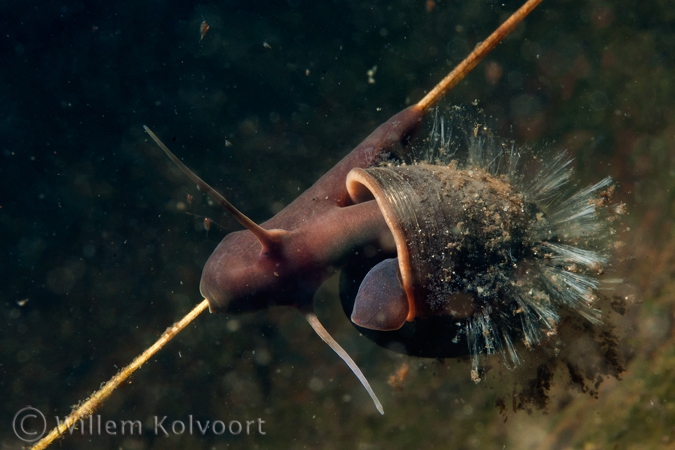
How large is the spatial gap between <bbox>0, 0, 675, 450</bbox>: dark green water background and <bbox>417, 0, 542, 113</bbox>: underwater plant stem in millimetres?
201

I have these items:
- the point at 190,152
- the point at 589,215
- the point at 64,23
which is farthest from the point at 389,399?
the point at 64,23

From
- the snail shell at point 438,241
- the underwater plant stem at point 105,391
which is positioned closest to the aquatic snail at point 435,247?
the snail shell at point 438,241

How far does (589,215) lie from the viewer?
310 cm

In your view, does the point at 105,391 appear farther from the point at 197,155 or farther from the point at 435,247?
the point at 435,247

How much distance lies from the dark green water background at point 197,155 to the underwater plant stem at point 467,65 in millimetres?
201

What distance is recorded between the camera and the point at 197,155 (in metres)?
3.89

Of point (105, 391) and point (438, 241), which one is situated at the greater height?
point (105, 391)

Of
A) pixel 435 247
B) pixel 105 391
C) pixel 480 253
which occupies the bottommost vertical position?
pixel 480 253


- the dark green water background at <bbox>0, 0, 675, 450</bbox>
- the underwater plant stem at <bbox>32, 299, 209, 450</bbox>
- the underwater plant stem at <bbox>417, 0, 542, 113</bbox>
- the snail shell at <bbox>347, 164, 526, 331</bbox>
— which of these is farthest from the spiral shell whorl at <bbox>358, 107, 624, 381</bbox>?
the underwater plant stem at <bbox>32, 299, 209, 450</bbox>

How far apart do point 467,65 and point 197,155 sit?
2536 millimetres

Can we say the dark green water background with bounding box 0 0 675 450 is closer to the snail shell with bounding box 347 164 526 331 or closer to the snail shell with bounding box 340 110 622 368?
the snail shell with bounding box 340 110 622 368

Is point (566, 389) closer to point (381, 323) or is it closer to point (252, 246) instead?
point (381, 323)

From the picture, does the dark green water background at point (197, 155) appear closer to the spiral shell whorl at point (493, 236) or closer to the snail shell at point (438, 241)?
the spiral shell whorl at point (493, 236)

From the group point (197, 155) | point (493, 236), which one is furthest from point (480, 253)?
point (197, 155)
